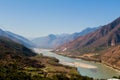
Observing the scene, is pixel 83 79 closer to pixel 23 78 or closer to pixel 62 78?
pixel 62 78

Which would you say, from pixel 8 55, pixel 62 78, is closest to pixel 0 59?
pixel 8 55

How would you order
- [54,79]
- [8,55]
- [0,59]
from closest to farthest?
[54,79]
[0,59]
[8,55]

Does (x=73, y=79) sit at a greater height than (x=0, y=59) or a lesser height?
lesser

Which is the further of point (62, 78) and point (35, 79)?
point (62, 78)

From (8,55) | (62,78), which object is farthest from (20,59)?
(62,78)

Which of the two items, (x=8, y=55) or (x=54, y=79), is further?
(x=8, y=55)

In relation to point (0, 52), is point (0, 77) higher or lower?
lower

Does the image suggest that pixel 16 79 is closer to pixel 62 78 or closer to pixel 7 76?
pixel 7 76

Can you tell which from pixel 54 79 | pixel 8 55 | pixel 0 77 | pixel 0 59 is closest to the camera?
pixel 0 77

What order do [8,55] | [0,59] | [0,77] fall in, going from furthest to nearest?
[8,55]
[0,59]
[0,77]
